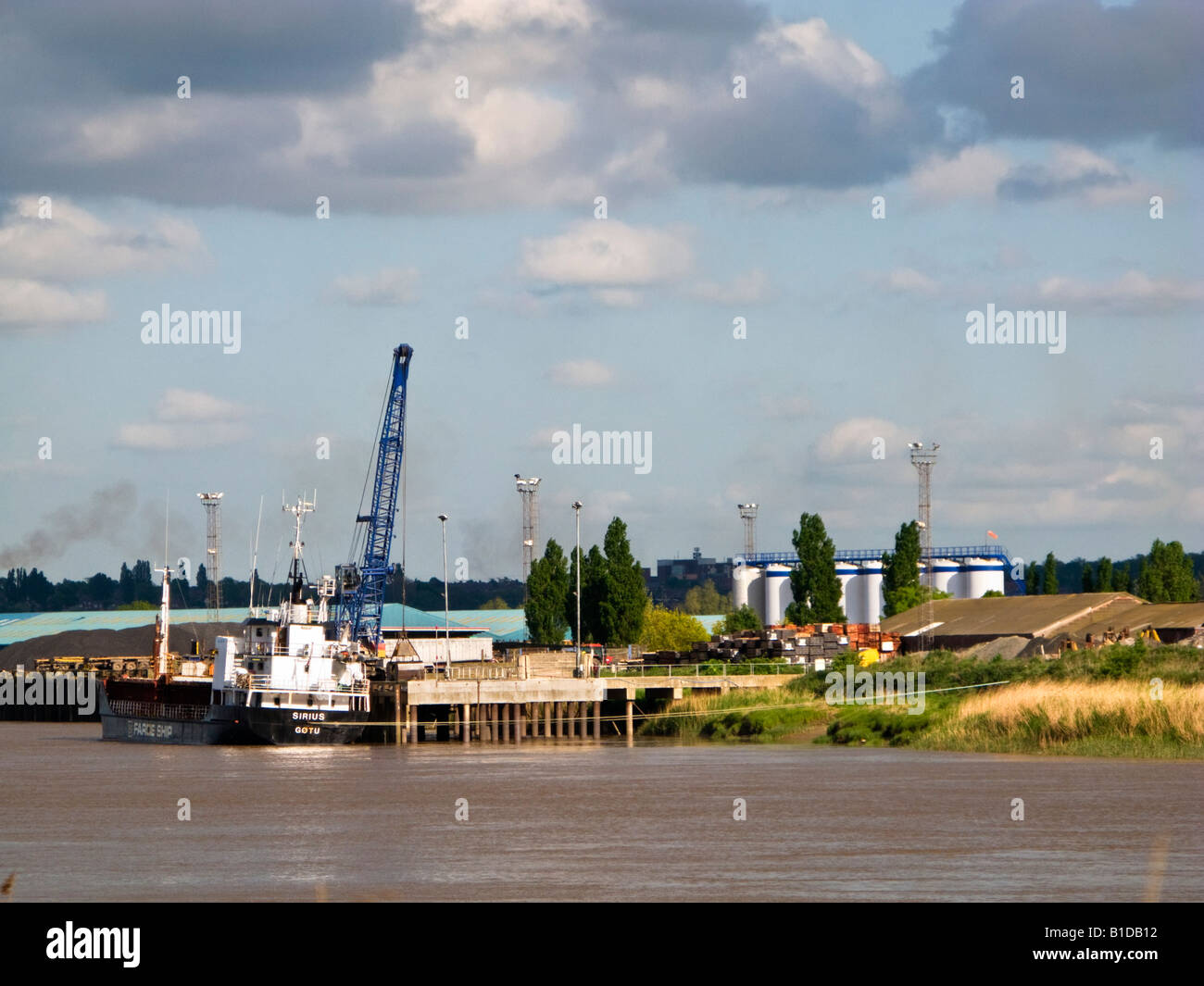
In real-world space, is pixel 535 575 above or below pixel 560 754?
above

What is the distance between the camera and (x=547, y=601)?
423 ft

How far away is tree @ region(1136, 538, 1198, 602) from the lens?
5605 inches

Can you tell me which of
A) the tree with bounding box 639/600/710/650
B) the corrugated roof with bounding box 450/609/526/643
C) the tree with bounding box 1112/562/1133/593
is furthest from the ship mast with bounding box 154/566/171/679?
the tree with bounding box 1112/562/1133/593

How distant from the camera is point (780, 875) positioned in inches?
1182

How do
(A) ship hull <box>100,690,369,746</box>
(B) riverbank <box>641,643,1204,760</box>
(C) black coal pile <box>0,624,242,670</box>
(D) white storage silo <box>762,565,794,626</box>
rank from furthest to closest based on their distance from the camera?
(D) white storage silo <box>762,565,794,626</box> < (C) black coal pile <box>0,624,242,670</box> < (A) ship hull <box>100,690,369,746</box> < (B) riverbank <box>641,643,1204,760</box>

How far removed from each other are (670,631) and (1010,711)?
96.5 meters

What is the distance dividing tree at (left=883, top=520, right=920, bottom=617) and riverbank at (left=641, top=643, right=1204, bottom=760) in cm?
5100

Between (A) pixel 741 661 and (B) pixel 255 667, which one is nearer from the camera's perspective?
(B) pixel 255 667

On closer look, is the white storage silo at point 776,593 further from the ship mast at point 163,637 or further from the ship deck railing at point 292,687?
the ship deck railing at point 292,687

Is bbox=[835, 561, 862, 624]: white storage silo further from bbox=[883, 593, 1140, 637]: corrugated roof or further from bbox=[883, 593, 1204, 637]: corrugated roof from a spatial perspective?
bbox=[883, 593, 1140, 637]: corrugated roof

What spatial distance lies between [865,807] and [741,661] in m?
60.2
